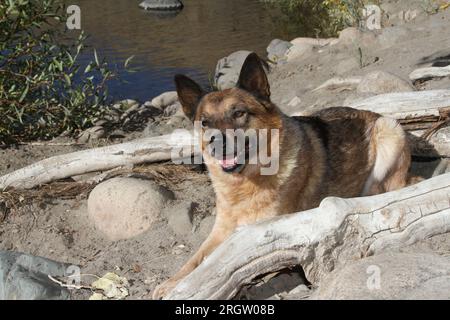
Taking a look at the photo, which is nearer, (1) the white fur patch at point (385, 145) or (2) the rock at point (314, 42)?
(1) the white fur patch at point (385, 145)

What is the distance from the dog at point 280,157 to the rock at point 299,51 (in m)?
7.18

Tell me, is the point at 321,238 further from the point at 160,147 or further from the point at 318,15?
the point at 318,15

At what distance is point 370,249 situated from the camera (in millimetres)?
4387

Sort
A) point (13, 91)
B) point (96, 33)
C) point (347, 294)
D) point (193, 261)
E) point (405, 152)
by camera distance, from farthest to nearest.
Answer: point (96, 33), point (13, 91), point (405, 152), point (193, 261), point (347, 294)

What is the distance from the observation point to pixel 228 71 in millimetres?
11938

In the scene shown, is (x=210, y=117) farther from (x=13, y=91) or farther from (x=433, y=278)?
(x=13, y=91)

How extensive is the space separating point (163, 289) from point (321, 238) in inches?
48.8

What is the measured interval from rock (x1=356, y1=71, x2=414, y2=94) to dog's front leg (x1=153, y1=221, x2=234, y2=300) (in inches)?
141

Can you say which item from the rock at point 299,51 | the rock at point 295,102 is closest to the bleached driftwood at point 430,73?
the rock at point 295,102

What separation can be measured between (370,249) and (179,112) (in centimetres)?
569

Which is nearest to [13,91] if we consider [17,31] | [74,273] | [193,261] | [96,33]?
[17,31]

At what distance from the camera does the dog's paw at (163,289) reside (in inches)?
175

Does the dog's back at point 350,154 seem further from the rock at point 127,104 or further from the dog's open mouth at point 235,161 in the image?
the rock at point 127,104

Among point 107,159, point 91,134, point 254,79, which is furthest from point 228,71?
point 254,79
